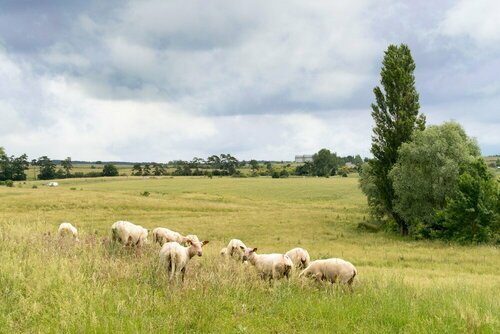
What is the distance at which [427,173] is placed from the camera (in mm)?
43375

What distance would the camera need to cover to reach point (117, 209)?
58312 mm

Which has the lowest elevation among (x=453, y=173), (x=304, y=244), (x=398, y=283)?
(x=304, y=244)

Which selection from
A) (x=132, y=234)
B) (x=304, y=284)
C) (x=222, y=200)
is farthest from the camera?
(x=222, y=200)

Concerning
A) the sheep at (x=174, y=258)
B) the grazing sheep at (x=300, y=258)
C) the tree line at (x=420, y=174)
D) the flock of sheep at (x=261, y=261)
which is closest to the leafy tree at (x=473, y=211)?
the tree line at (x=420, y=174)

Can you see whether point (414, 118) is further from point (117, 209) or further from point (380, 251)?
point (117, 209)

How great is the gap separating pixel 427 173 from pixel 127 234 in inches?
1410

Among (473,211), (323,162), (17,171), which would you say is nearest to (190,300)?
(473,211)

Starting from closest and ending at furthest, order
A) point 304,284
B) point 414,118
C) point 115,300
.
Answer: point 115,300 < point 304,284 < point 414,118

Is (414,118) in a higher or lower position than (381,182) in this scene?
higher

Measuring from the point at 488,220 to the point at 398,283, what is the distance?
31.0 meters

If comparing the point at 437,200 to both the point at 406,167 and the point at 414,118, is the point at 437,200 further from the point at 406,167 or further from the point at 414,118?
the point at 414,118

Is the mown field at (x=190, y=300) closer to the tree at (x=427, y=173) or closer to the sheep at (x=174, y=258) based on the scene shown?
the sheep at (x=174, y=258)

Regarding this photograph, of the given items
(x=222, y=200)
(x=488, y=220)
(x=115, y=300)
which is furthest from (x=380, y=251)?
(x=222, y=200)

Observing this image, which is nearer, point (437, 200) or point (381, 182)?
point (437, 200)
